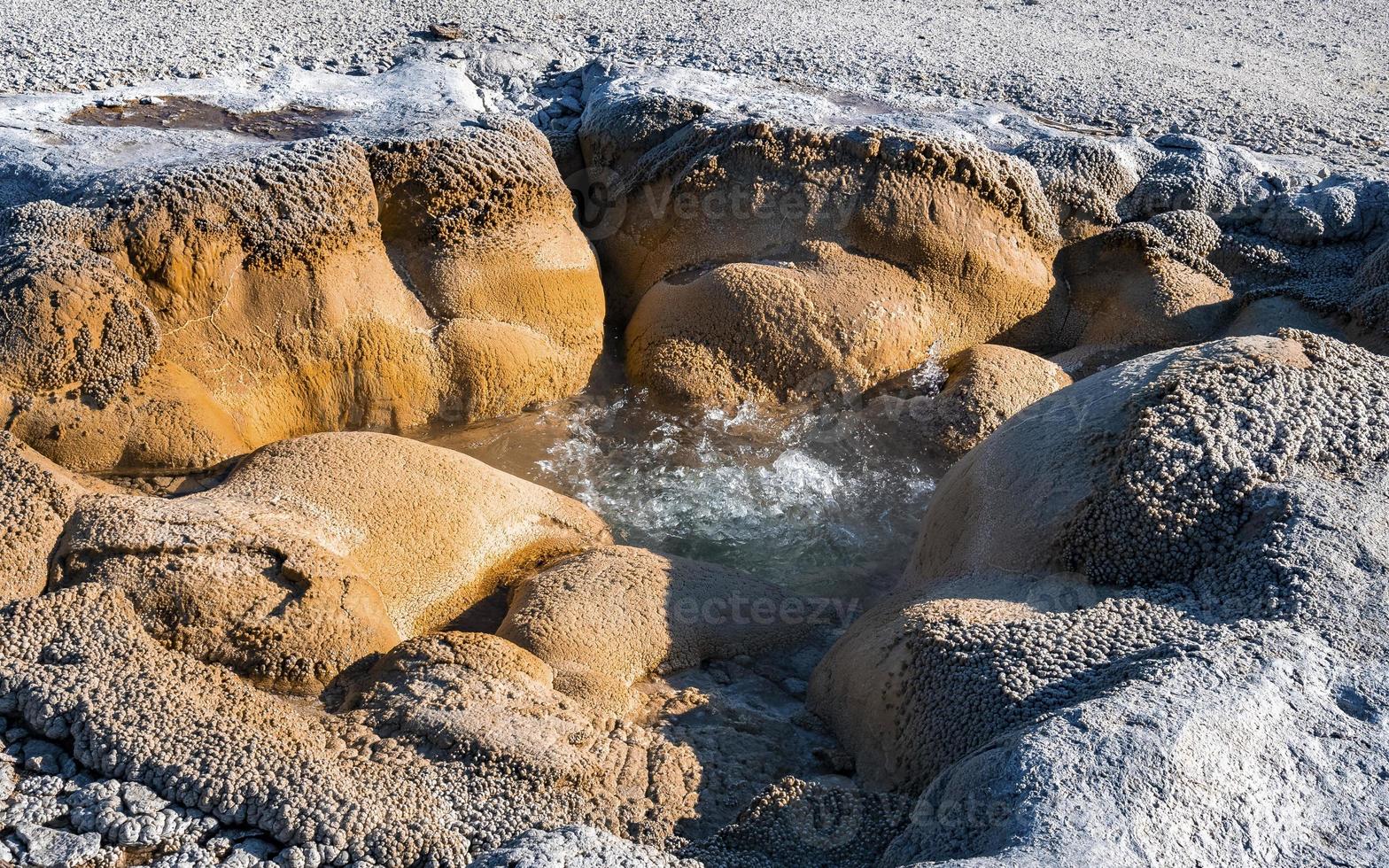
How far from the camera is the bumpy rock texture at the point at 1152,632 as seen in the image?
5.34 ft

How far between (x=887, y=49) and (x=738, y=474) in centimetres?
227

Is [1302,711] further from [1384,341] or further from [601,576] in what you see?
[1384,341]

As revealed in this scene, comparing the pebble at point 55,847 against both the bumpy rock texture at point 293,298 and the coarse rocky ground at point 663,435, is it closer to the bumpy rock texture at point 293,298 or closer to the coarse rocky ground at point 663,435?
the coarse rocky ground at point 663,435

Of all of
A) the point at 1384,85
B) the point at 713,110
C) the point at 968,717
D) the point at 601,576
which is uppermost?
the point at 1384,85

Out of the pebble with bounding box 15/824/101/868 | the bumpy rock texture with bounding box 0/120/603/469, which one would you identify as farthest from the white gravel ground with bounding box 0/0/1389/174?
the pebble with bounding box 15/824/101/868

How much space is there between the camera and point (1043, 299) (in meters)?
3.87

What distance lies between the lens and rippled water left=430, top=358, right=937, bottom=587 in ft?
10.7

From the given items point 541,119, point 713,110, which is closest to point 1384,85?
point 713,110

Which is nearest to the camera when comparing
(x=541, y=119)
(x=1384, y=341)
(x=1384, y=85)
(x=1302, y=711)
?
(x=1302, y=711)

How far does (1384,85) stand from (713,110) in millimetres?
3088

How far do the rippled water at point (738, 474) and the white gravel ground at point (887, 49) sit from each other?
5.12 ft

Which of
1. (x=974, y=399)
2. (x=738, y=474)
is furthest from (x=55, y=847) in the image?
(x=974, y=399)

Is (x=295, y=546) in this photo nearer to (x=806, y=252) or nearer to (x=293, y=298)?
(x=293, y=298)

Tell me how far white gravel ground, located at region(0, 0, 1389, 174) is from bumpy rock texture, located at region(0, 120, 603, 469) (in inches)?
47.0
